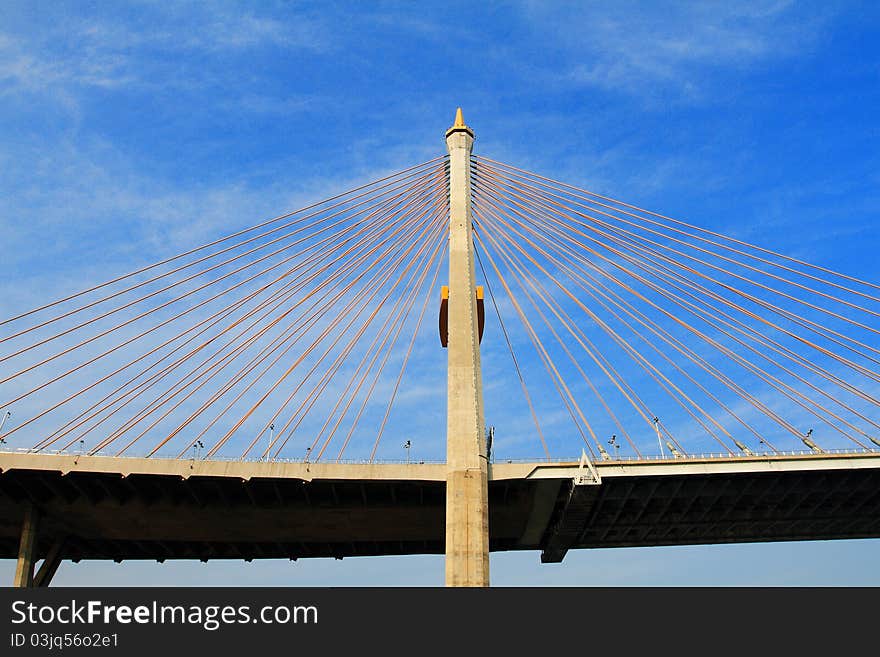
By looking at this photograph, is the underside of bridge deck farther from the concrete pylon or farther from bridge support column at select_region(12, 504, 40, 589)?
the concrete pylon

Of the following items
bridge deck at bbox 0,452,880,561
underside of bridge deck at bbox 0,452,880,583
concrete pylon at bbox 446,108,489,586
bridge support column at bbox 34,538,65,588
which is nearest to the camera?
concrete pylon at bbox 446,108,489,586

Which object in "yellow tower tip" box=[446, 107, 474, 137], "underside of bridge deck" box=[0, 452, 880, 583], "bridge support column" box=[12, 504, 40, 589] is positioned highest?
"yellow tower tip" box=[446, 107, 474, 137]

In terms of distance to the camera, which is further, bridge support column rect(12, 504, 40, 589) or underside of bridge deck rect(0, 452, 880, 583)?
bridge support column rect(12, 504, 40, 589)

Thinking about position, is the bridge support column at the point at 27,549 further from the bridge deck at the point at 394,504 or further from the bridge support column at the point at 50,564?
the bridge support column at the point at 50,564

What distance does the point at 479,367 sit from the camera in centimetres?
3759

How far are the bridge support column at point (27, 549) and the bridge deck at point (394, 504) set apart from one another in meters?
0.72

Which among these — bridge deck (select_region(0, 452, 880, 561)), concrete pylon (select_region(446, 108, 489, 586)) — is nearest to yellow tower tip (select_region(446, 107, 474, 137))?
concrete pylon (select_region(446, 108, 489, 586))

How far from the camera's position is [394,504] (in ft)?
140

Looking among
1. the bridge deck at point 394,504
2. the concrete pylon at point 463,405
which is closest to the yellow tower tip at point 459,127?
the concrete pylon at point 463,405

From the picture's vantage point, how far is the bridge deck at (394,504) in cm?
3872

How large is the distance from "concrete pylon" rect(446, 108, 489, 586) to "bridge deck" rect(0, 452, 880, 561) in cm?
413

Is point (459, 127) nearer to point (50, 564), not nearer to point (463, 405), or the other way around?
point (463, 405)

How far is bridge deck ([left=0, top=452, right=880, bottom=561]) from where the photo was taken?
38.7 metres
